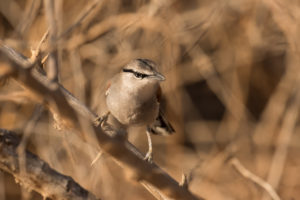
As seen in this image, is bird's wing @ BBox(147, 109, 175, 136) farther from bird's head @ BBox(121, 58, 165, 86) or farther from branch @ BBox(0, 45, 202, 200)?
branch @ BBox(0, 45, 202, 200)

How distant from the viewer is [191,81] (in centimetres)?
875

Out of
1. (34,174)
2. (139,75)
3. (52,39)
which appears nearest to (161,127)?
(139,75)

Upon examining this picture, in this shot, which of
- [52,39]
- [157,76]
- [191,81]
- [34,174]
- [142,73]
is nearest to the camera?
[52,39]

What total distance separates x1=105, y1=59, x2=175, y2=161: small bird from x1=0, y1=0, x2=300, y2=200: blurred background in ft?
2.07

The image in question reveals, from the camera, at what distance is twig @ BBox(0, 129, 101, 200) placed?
10.2 ft

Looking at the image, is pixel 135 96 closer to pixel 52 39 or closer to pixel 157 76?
pixel 157 76

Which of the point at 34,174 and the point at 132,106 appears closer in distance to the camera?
the point at 34,174

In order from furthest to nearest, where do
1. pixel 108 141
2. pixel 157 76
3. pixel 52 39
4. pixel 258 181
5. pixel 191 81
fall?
1. pixel 191 81
2. pixel 157 76
3. pixel 258 181
4. pixel 108 141
5. pixel 52 39

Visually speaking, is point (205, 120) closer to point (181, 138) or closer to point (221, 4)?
point (181, 138)

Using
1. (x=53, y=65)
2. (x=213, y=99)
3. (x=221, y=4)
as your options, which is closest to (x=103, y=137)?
(x=53, y=65)

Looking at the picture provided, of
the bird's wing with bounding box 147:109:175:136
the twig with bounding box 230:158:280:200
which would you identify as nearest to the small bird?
the bird's wing with bounding box 147:109:175:136

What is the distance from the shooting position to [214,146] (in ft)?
28.6

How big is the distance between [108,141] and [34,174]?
0.69m

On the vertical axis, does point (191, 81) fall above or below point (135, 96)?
above
